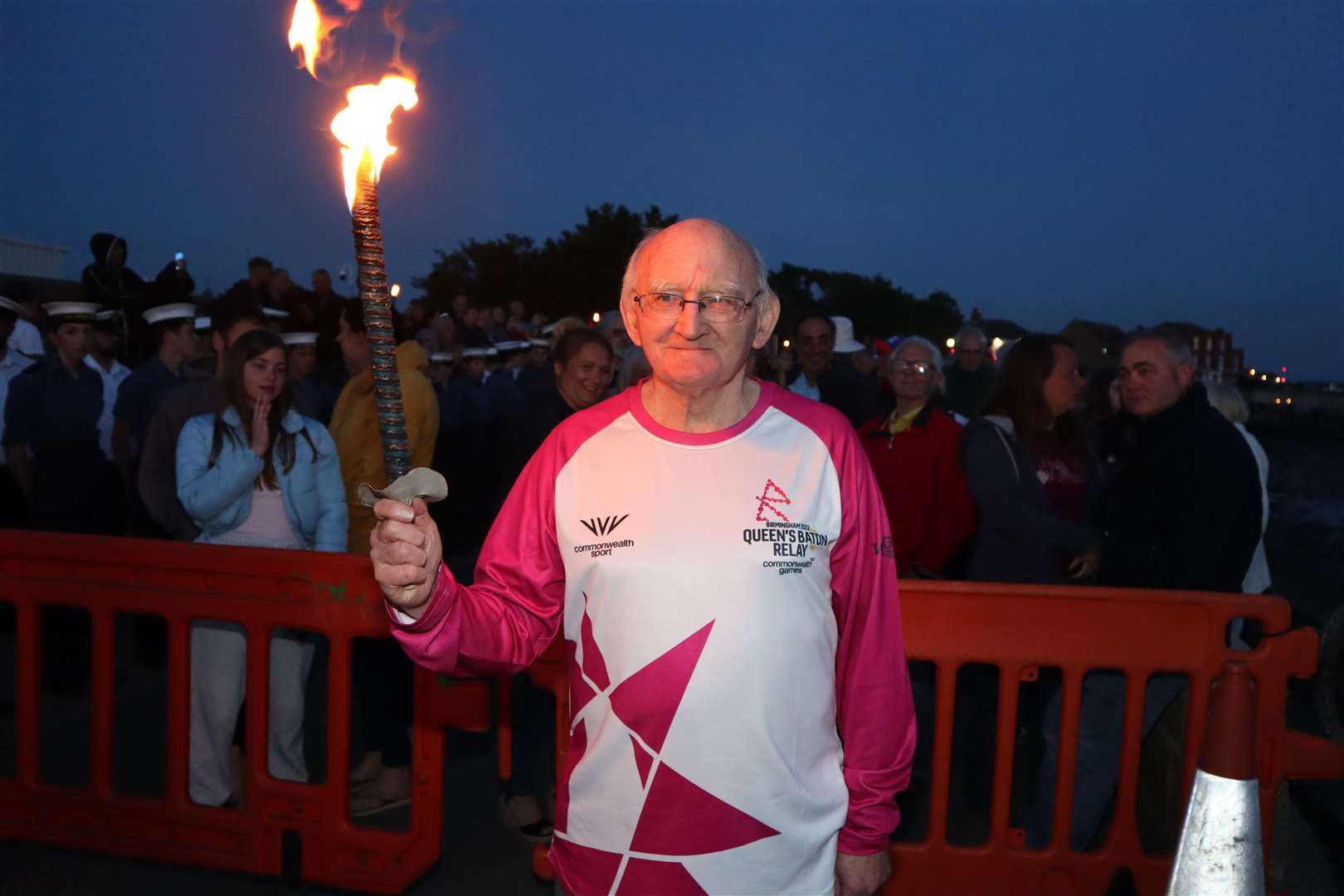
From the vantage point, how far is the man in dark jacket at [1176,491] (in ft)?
12.5

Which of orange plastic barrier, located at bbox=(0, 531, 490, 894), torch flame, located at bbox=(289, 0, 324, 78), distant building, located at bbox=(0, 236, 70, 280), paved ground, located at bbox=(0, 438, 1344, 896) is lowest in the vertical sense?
paved ground, located at bbox=(0, 438, 1344, 896)

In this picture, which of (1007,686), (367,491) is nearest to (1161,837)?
(1007,686)

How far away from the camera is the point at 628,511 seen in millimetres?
2205

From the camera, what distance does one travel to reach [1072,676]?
12.5ft

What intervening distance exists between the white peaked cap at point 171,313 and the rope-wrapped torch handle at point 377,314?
624 centimetres

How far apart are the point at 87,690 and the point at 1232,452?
20.9ft

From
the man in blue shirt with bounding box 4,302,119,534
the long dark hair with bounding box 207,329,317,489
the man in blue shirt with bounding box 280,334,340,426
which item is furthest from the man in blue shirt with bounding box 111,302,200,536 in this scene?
the long dark hair with bounding box 207,329,317,489

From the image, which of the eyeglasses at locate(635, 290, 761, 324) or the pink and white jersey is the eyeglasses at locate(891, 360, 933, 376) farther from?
the eyeglasses at locate(635, 290, 761, 324)

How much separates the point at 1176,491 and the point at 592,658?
2.58 meters

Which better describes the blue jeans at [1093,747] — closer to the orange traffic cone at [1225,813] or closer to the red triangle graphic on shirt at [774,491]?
the orange traffic cone at [1225,813]

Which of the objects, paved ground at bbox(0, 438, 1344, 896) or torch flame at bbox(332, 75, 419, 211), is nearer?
torch flame at bbox(332, 75, 419, 211)

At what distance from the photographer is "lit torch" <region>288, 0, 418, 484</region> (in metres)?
1.48

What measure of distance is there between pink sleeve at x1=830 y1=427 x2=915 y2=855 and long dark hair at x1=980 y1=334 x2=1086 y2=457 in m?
2.65

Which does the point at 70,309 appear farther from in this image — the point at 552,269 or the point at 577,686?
the point at 552,269
